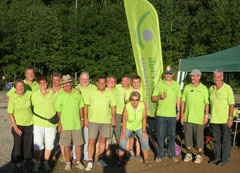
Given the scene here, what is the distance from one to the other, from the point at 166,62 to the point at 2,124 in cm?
1938

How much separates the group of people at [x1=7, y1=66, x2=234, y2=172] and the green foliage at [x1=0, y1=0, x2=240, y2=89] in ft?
57.1

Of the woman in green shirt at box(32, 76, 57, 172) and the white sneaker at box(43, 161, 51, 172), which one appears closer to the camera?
the woman in green shirt at box(32, 76, 57, 172)

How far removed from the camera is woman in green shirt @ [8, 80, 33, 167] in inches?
184

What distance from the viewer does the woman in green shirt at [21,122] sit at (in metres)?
4.67

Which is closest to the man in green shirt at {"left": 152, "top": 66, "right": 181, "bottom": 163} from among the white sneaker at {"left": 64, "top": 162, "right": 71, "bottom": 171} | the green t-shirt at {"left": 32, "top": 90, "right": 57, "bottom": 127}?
the white sneaker at {"left": 64, "top": 162, "right": 71, "bottom": 171}

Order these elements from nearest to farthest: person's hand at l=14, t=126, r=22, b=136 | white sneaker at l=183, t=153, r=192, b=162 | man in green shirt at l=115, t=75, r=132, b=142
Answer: person's hand at l=14, t=126, r=22, b=136
white sneaker at l=183, t=153, r=192, b=162
man in green shirt at l=115, t=75, r=132, b=142

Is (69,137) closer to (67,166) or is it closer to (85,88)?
(67,166)

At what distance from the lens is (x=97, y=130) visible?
17.0 ft

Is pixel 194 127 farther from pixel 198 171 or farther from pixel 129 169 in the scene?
pixel 129 169

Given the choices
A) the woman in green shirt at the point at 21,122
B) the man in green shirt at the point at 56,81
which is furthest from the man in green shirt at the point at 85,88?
the woman in green shirt at the point at 21,122

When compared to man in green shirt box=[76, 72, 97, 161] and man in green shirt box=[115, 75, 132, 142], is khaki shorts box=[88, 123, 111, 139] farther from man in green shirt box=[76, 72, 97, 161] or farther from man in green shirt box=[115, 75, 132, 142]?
man in green shirt box=[115, 75, 132, 142]

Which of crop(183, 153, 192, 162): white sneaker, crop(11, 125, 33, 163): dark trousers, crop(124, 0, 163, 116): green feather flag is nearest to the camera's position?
crop(11, 125, 33, 163): dark trousers

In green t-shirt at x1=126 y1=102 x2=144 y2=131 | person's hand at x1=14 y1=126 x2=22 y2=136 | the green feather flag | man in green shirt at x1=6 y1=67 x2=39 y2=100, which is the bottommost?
person's hand at x1=14 y1=126 x2=22 y2=136

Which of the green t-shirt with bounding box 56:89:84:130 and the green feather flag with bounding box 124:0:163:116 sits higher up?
the green feather flag with bounding box 124:0:163:116
